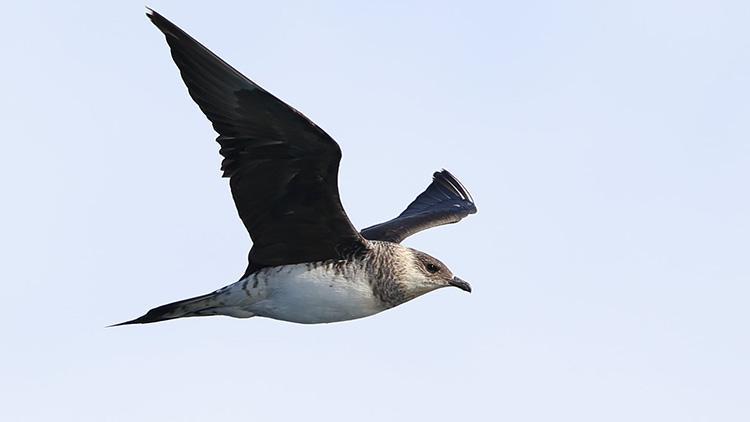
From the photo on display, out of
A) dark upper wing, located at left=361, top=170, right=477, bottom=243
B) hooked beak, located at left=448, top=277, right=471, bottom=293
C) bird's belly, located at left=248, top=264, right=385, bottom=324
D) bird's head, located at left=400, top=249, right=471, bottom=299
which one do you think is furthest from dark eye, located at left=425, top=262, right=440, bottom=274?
dark upper wing, located at left=361, top=170, right=477, bottom=243

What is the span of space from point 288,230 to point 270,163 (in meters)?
0.89

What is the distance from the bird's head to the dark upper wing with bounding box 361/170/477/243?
Answer: 4.89 ft

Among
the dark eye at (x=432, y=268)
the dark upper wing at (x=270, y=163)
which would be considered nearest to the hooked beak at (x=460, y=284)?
the dark eye at (x=432, y=268)

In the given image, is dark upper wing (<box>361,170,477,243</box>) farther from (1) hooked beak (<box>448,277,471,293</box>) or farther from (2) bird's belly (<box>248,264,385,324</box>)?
(2) bird's belly (<box>248,264,385,324</box>)

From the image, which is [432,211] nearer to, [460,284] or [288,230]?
[460,284]

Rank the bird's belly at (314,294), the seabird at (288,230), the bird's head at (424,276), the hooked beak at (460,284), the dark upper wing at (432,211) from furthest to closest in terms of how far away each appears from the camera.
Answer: the dark upper wing at (432,211) → the hooked beak at (460,284) → the bird's head at (424,276) → the bird's belly at (314,294) → the seabird at (288,230)

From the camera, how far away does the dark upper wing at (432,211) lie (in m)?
13.9

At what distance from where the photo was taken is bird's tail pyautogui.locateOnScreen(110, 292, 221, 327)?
11.4m

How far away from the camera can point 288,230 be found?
11328mm

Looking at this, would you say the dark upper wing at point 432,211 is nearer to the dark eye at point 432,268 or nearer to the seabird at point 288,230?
the dark eye at point 432,268

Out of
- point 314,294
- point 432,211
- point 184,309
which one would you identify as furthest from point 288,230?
point 432,211

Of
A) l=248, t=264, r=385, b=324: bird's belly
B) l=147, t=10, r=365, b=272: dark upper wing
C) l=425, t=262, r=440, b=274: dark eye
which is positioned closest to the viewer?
l=147, t=10, r=365, b=272: dark upper wing

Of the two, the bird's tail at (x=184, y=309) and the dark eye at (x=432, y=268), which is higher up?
the dark eye at (x=432, y=268)

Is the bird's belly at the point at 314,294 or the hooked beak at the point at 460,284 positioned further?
the hooked beak at the point at 460,284
